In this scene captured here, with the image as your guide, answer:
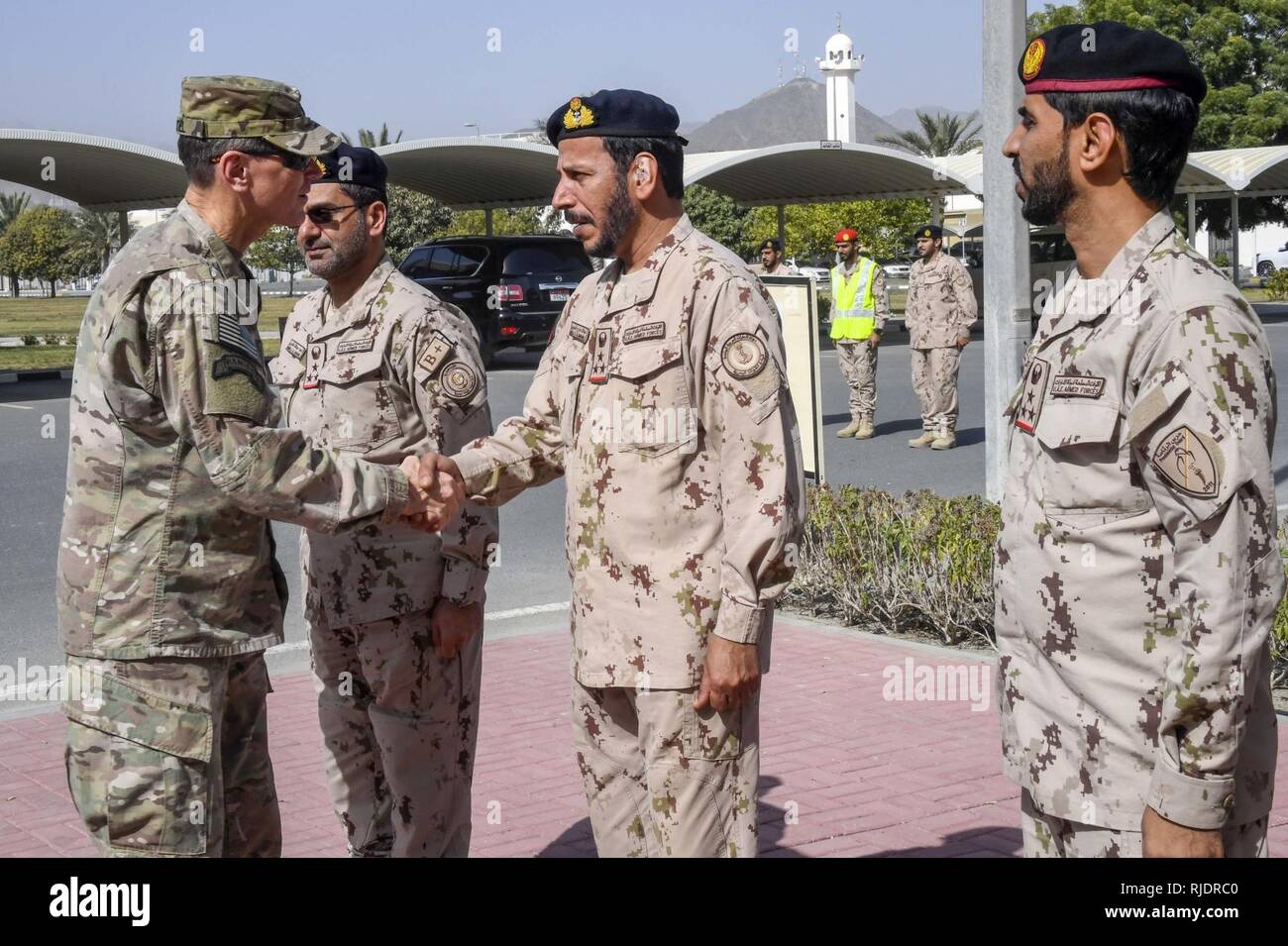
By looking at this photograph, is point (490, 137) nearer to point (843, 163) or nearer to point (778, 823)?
point (843, 163)

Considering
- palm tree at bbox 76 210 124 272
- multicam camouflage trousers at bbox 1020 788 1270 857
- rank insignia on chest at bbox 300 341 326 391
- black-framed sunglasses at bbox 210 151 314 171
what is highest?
palm tree at bbox 76 210 124 272

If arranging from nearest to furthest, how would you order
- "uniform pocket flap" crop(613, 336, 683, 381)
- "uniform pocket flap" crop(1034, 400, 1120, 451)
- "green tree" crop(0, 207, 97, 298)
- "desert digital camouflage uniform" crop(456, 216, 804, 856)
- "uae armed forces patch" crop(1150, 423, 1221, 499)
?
1. "uae armed forces patch" crop(1150, 423, 1221, 499)
2. "uniform pocket flap" crop(1034, 400, 1120, 451)
3. "desert digital camouflage uniform" crop(456, 216, 804, 856)
4. "uniform pocket flap" crop(613, 336, 683, 381)
5. "green tree" crop(0, 207, 97, 298)

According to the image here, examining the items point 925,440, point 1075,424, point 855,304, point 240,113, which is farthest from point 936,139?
point 1075,424

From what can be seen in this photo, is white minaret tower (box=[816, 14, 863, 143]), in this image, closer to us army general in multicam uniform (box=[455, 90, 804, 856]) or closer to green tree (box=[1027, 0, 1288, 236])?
green tree (box=[1027, 0, 1288, 236])

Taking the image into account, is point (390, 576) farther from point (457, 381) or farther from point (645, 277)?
point (645, 277)

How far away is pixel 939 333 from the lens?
14.2 metres

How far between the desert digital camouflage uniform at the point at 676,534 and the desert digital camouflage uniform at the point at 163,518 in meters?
0.68

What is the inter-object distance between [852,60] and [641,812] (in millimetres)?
100364

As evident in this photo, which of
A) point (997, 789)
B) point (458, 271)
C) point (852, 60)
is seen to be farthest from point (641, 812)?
point (852, 60)

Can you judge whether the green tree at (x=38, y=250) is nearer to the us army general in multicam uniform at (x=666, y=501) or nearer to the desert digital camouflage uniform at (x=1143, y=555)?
the us army general in multicam uniform at (x=666, y=501)

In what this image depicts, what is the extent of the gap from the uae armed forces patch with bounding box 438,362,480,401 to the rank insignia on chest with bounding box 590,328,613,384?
755 millimetres

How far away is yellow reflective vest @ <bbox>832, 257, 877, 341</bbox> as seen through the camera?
48.9 feet

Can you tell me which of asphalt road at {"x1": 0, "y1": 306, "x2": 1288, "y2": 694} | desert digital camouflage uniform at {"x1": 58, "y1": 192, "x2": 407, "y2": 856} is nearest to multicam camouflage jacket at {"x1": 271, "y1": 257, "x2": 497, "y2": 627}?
desert digital camouflage uniform at {"x1": 58, "y1": 192, "x2": 407, "y2": 856}

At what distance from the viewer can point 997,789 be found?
530 centimetres
